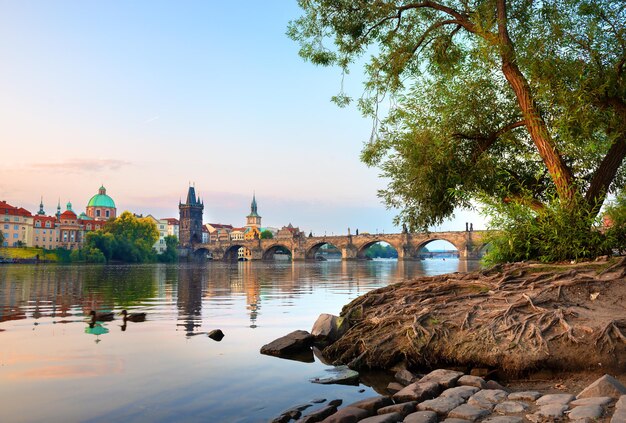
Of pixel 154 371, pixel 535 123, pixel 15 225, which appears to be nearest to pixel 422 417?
pixel 154 371

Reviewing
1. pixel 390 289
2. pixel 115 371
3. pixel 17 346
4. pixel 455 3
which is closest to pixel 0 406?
pixel 115 371

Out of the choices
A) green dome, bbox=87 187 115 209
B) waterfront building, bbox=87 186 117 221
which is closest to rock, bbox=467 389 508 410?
waterfront building, bbox=87 186 117 221

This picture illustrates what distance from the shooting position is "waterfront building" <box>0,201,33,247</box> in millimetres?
136875

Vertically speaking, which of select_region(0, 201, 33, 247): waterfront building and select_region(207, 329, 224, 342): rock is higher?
select_region(0, 201, 33, 247): waterfront building

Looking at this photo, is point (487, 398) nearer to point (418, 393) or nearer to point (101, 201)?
point (418, 393)

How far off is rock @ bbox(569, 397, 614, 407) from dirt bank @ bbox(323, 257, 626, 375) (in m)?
2.58

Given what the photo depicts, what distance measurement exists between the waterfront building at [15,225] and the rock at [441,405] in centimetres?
14867

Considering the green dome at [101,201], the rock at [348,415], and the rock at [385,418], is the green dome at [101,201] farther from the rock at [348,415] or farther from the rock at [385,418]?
the rock at [385,418]

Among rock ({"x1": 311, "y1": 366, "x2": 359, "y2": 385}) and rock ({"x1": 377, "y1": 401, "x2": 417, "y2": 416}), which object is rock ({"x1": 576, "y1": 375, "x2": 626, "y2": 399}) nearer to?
rock ({"x1": 377, "y1": 401, "x2": 417, "y2": 416})

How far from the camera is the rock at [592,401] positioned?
640 cm

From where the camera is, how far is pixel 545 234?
12.6 metres

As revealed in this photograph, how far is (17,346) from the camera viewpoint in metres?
12.8

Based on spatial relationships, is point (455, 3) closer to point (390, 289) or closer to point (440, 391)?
point (390, 289)

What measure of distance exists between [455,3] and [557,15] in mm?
3023
